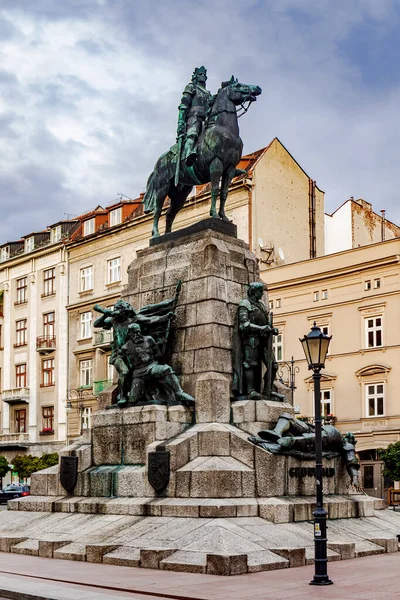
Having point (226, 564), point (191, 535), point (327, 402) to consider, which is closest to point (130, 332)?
point (191, 535)

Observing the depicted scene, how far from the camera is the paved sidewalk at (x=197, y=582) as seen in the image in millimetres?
11008

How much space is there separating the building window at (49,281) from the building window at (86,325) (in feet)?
13.7

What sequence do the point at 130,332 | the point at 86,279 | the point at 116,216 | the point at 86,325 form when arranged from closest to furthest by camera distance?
the point at 130,332 → the point at 116,216 → the point at 86,325 → the point at 86,279

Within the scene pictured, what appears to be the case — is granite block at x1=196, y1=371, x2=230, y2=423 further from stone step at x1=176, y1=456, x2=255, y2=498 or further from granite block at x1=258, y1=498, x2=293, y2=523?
granite block at x1=258, y1=498, x2=293, y2=523

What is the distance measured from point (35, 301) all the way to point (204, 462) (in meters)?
49.0

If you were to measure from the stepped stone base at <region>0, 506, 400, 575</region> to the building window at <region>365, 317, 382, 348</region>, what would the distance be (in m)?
27.0

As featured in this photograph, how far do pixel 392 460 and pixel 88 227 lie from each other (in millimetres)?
29939

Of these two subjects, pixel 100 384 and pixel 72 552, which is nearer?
pixel 72 552

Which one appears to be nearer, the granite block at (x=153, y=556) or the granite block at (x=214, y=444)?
the granite block at (x=153, y=556)

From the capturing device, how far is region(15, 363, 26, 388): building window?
210 ft

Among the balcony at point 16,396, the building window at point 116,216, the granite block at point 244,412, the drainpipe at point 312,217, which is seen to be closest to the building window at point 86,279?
the building window at point 116,216

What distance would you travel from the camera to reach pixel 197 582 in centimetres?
1218

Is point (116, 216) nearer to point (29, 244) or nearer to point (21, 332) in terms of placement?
point (29, 244)

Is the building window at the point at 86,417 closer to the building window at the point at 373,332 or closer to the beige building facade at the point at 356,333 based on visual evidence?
the beige building facade at the point at 356,333
